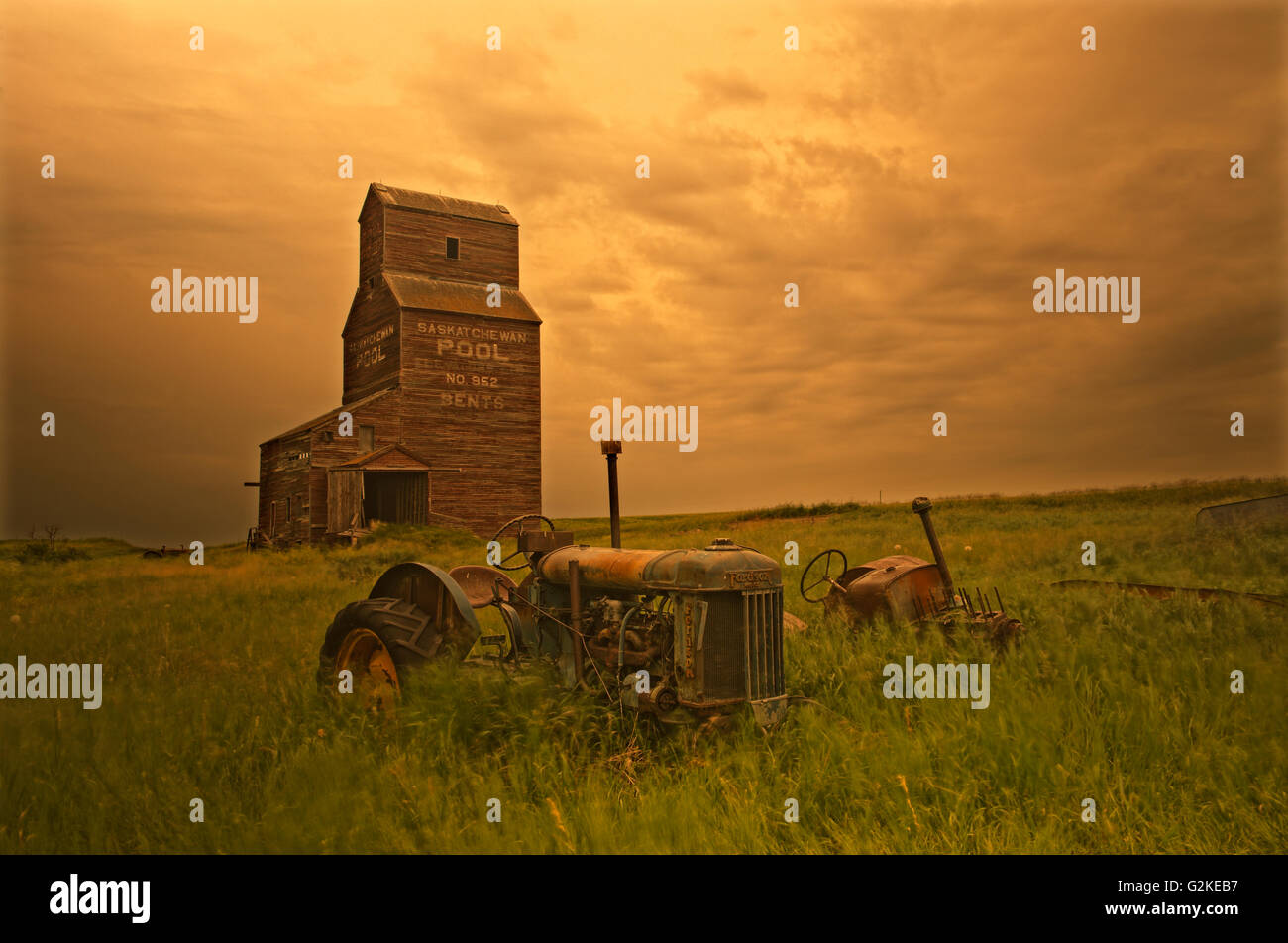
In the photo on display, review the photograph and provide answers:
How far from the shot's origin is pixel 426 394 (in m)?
21.6

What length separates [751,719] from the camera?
4312 millimetres

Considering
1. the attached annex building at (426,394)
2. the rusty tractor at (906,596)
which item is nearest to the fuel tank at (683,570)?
the rusty tractor at (906,596)

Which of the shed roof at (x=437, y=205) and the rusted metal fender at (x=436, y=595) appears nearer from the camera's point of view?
the rusted metal fender at (x=436, y=595)

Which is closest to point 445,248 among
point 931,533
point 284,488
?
point 284,488

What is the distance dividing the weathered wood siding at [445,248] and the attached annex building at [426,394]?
30 millimetres

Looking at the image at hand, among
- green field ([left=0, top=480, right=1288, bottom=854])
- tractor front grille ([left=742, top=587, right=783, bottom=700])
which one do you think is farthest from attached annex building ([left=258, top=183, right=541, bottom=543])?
tractor front grille ([left=742, top=587, right=783, bottom=700])

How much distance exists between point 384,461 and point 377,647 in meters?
16.5

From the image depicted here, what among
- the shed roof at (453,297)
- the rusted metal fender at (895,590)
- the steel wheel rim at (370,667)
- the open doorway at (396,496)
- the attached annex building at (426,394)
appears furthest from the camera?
the shed roof at (453,297)

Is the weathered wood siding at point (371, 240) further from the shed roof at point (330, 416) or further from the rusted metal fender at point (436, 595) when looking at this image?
the rusted metal fender at point (436, 595)

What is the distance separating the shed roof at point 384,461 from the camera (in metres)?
20.8

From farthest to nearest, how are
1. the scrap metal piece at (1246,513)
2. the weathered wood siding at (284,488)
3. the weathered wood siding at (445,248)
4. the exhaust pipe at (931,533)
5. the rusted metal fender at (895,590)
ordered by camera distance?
the weathered wood siding at (445,248) < the weathered wood siding at (284,488) < the scrap metal piece at (1246,513) < the rusted metal fender at (895,590) < the exhaust pipe at (931,533)

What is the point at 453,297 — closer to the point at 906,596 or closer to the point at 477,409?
the point at 477,409

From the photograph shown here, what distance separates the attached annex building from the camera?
21250 mm
